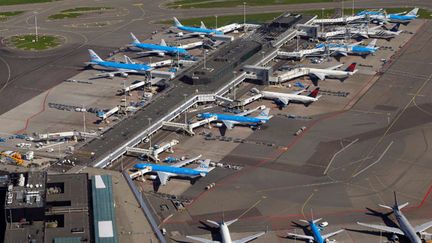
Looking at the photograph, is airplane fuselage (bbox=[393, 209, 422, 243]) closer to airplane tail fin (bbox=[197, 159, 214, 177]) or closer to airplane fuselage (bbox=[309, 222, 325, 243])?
airplane fuselage (bbox=[309, 222, 325, 243])

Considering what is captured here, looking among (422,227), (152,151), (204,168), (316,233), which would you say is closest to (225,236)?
(316,233)

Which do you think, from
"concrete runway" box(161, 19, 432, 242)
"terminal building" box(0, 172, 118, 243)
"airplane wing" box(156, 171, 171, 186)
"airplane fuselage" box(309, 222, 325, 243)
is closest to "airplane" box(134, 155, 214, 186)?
"airplane wing" box(156, 171, 171, 186)

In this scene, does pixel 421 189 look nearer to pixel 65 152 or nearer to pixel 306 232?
pixel 306 232

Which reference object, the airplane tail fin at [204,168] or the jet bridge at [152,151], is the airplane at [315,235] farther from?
the jet bridge at [152,151]

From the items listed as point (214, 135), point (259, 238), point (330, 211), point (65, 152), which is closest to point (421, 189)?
point (330, 211)

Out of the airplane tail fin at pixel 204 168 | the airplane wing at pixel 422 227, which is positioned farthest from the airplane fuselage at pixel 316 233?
the airplane tail fin at pixel 204 168

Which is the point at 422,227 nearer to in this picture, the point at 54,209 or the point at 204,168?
the point at 204,168
